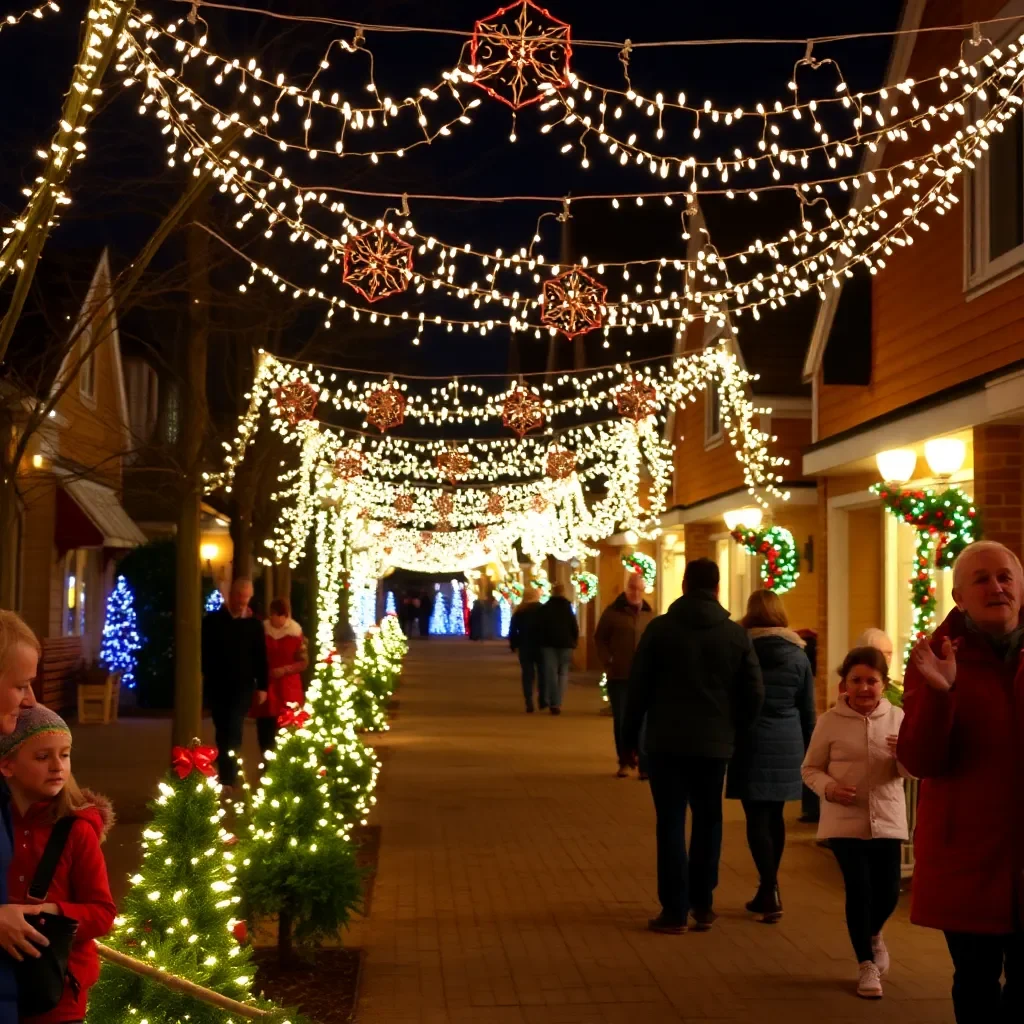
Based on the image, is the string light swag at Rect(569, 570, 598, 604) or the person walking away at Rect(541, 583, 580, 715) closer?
the person walking away at Rect(541, 583, 580, 715)

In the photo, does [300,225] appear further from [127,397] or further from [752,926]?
[127,397]

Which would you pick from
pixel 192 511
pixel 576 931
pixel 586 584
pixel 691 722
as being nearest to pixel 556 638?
pixel 586 584

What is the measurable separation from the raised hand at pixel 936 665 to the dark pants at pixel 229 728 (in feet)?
32.2

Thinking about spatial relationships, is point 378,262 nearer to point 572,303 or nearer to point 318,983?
point 572,303

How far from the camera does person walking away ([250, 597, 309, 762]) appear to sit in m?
14.2

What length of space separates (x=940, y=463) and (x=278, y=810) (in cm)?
608

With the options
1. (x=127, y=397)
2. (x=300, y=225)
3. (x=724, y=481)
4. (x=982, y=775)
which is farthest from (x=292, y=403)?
(x=127, y=397)

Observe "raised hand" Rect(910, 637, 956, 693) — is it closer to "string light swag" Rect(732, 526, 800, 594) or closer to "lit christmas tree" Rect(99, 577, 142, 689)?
"string light swag" Rect(732, 526, 800, 594)

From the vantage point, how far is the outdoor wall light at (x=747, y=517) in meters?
20.9

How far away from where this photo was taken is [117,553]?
27.3 metres

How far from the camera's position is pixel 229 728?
1369 cm

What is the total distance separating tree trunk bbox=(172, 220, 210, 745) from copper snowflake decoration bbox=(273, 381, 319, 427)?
2.23m

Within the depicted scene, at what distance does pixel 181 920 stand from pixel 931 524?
6711mm

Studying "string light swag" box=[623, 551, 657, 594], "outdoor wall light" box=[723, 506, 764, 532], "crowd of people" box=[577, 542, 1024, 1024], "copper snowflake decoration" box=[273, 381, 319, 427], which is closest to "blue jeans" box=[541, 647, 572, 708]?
"string light swag" box=[623, 551, 657, 594]
